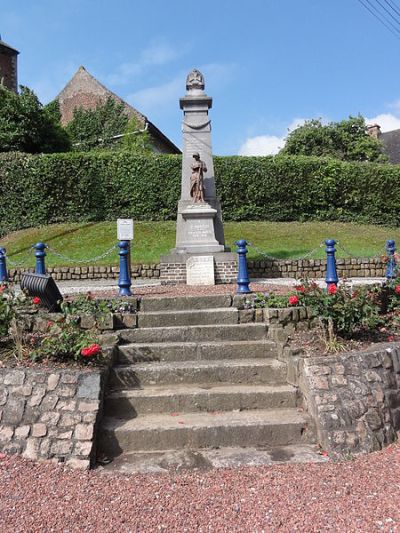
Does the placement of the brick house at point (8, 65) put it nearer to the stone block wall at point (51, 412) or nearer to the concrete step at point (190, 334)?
the concrete step at point (190, 334)

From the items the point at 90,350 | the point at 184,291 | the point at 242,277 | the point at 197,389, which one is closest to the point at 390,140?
the point at 184,291

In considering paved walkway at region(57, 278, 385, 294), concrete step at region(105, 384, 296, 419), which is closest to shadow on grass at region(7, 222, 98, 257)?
paved walkway at region(57, 278, 385, 294)

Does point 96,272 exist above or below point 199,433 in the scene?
above

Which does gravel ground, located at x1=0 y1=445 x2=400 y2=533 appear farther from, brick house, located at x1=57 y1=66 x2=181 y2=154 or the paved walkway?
brick house, located at x1=57 y1=66 x2=181 y2=154

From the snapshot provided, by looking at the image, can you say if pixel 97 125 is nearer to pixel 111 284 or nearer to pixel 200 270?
pixel 111 284

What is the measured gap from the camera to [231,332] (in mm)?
5395

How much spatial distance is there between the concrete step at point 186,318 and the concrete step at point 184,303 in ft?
1.17

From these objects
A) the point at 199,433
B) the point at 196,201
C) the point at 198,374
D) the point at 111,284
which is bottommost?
the point at 199,433

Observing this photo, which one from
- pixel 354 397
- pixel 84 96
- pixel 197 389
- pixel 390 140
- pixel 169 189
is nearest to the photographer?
pixel 354 397

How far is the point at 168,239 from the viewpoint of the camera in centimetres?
1645

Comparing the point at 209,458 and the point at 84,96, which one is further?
the point at 84,96

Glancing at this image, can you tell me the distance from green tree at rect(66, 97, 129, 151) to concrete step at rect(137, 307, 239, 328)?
24.2 m

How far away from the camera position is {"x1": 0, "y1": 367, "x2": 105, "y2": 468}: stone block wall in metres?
3.61

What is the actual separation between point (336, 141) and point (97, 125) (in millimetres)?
16418
